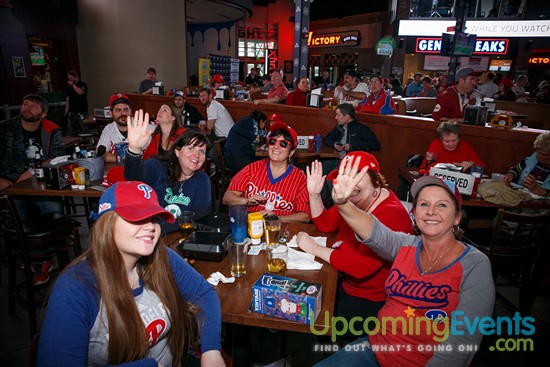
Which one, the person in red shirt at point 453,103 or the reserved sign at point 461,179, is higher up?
the person in red shirt at point 453,103

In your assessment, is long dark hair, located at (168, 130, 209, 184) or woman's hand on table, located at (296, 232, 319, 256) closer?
woman's hand on table, located at (296, 232, 319, 256)

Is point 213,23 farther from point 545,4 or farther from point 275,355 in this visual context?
point 275,355

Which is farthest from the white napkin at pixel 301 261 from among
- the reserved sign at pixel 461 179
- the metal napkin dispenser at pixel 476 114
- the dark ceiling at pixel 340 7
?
the dark ceiling at pixel 340 7

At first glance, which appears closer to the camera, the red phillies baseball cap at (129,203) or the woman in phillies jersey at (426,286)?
the red phillies baseball cap at (129,203)

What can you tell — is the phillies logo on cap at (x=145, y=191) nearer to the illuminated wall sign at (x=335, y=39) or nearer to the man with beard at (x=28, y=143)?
the man with beard at (x=28, y=143)

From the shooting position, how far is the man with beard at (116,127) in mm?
4277

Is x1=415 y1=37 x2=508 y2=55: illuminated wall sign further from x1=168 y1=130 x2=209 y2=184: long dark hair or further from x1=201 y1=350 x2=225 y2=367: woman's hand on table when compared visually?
x1=201 y1=350 x2=225 y2=367: woman's hand on table

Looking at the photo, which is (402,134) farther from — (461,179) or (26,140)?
(26,140)

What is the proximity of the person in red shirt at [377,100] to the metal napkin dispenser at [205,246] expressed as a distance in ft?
16.4

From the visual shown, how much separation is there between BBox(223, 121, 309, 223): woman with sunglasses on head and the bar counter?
329cm

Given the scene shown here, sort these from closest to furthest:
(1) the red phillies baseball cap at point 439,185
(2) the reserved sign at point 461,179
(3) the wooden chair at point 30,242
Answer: (1) the red phillies baseball cap at point 439,185, (3) the wooden chair at point 30,242, (2) the reserved sign at point 461,179

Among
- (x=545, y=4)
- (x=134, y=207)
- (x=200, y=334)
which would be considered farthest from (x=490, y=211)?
(x=545, y=4)

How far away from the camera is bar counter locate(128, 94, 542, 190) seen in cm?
476

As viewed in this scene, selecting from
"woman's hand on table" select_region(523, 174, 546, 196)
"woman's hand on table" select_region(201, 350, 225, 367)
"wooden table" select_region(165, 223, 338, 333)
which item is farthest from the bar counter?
"woman's hand on table" select_region(201, 350, 225, 367)
